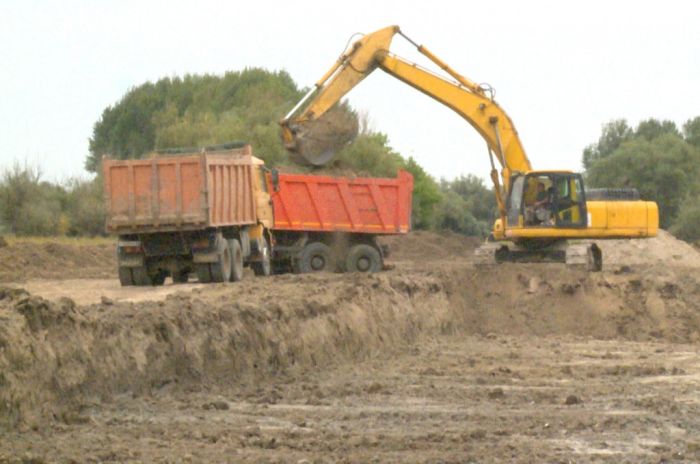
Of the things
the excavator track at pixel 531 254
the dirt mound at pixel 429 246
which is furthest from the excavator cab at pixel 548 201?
the dirt mound at pixel 429 246

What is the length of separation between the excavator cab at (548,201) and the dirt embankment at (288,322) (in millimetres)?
1133

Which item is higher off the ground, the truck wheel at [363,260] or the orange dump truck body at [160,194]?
the orange dump truck body at [160,194]

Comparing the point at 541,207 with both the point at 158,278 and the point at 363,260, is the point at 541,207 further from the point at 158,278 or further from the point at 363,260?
the point at 158,278

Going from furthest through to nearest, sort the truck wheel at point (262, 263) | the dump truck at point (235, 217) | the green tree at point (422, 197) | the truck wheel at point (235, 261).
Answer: the green tree at point (422, 197) → the truck wheel at point (262, 263) → the truck wheel at point (235, 261) → the dump truck at point (235, 217)

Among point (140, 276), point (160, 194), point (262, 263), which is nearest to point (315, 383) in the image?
point (160, 194)

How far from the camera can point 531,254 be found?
31672 mm

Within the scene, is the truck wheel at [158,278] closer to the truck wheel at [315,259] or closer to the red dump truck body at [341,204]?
the red dump truck body at [341,204]

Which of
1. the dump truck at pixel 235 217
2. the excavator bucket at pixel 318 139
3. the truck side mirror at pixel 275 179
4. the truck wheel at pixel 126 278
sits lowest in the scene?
the truck wheel at pixel 126 278

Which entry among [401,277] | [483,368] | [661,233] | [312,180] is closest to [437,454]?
[483,368]

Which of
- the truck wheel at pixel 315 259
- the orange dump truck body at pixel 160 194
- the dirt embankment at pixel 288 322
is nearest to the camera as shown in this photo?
the dirt embankment at pixel 288 322

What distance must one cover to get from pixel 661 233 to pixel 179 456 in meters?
41.5

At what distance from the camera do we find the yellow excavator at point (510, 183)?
30750mm

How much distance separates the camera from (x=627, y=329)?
91.7 ft

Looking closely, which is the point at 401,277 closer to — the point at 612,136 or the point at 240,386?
the point at 240,386
